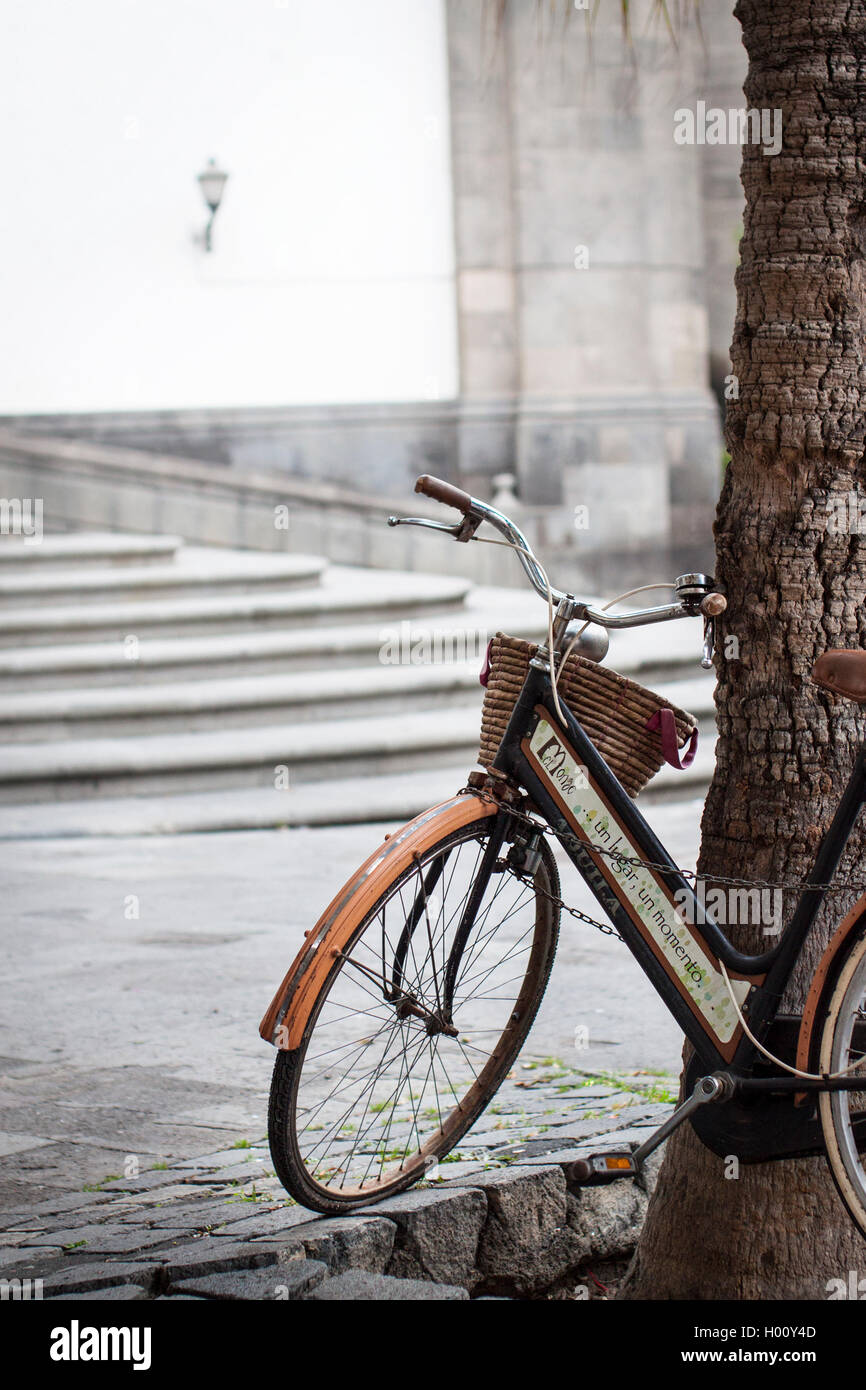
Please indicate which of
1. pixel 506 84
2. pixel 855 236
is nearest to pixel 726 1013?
pixel 855 236

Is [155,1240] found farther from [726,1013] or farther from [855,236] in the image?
[855,236]

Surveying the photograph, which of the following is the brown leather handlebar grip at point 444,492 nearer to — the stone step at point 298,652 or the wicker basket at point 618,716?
the wicker basket at point 618,716

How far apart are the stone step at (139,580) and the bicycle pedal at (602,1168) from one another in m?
8.34

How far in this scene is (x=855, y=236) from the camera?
2865mm

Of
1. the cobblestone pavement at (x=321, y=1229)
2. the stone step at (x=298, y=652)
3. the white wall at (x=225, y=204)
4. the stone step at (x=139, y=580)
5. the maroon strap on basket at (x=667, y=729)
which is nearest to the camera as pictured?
the cobblestone pavement at (x=321, y=1229)

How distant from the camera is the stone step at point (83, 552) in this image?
11633 millimetres

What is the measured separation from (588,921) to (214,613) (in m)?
8.33

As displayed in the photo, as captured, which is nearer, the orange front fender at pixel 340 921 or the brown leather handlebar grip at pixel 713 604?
the brown leather handlebar grip at pixel 713 604

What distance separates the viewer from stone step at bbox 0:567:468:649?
1062 centimetres

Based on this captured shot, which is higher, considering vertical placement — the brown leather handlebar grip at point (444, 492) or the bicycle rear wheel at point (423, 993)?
the brown leather handlebar grip at point (444, 492)

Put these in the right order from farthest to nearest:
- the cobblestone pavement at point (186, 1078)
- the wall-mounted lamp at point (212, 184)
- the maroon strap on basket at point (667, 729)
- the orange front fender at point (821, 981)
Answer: the wall-mounted lamp at point (212, 184)
the cobblestone pavement at point (186, 1078)
the maroon strap on basket at point (667, 729)
the orange front fender at point (821, 981)
